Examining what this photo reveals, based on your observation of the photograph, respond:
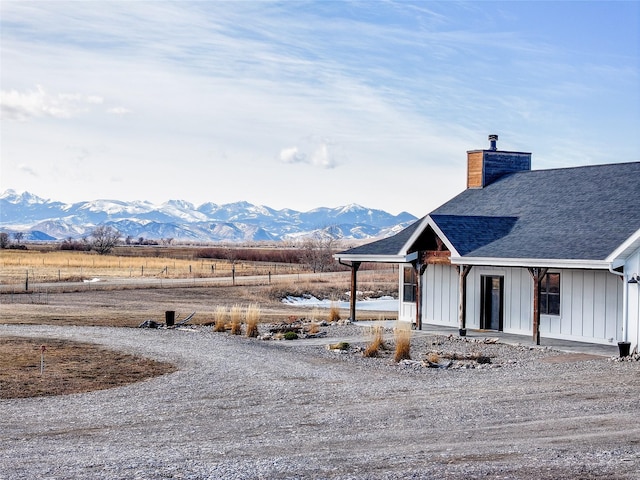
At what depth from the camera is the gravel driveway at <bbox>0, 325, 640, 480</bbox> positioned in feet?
33.0

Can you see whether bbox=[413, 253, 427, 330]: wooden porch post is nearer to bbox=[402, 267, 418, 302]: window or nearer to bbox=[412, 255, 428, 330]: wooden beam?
bbox=[412, 255, 428, 330]: wooden beam

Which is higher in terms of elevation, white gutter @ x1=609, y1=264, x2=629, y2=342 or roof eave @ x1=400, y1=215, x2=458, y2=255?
roof eave @ x1=400, y1=215, x2=458, y2=255

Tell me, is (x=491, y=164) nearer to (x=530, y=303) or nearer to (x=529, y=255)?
(x=530, y=303)

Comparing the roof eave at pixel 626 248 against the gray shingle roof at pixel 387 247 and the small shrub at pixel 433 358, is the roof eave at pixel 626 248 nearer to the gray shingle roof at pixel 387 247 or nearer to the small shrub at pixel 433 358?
the small shrub at pixel 433 358

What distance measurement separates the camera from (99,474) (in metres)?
9.79

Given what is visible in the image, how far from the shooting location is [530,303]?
2531 cm

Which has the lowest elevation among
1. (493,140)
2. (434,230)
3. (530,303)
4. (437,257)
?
(530,303)

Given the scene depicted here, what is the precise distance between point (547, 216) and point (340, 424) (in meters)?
15.8

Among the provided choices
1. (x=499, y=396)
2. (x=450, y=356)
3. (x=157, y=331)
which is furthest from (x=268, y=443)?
(x=157, y=331)

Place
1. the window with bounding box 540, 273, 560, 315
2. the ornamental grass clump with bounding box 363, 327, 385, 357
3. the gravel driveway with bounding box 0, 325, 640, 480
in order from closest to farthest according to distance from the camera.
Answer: the gravel driveway with bounding box 0, 325, 640, 480
the ornamental grass clump with bounding box 363, 327, 385, 357
the window with bounding box 540, 273, 560, 315

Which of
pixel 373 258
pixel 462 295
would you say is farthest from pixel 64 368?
pixel 373 258

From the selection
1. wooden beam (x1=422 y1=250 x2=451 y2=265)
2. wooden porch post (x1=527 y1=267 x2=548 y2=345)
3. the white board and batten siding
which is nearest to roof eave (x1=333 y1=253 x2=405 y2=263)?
wooden beam (x1=422 y1=250 x2=451 y2=265)

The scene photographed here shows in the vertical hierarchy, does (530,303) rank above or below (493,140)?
below

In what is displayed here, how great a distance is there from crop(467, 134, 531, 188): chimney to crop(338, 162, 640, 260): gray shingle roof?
75cm
